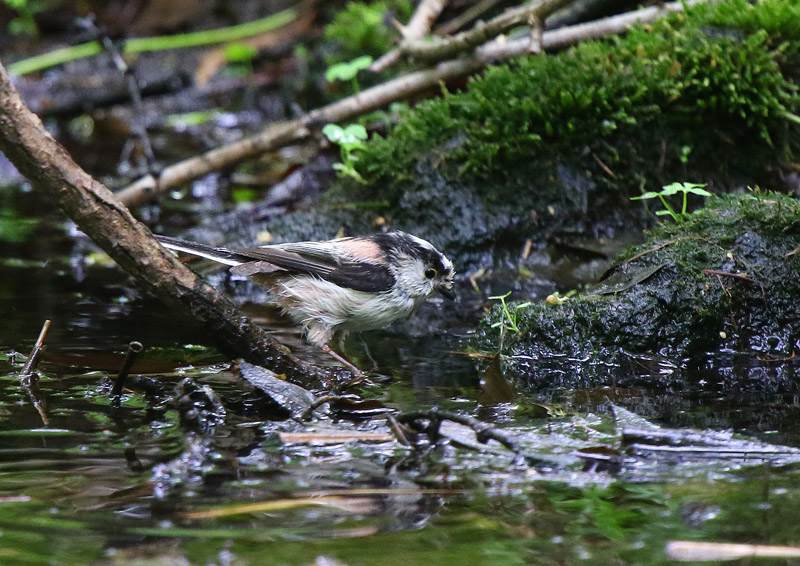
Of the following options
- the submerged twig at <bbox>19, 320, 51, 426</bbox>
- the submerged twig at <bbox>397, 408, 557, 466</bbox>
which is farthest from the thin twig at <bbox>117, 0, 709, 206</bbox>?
the submerged twig at <bbox>397, 408, 557, 466</bbox>

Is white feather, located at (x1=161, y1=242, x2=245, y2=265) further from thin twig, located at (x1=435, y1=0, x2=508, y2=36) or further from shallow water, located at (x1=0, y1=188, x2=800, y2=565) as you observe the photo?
thin twig, located at (x1=435, y1=0, x2=508, y2=36)

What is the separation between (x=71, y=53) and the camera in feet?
39.1

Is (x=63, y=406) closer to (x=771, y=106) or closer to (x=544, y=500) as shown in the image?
(x=544, y=500)

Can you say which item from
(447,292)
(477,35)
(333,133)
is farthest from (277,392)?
(477,35)

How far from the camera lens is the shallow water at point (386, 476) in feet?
8.37

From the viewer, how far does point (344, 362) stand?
4773mm

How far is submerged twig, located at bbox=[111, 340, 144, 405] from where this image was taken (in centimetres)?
368

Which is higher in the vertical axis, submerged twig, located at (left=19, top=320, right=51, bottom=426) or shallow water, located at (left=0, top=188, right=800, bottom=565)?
submerged twig, located at (left=19, top=320, right=51, bottom=426)

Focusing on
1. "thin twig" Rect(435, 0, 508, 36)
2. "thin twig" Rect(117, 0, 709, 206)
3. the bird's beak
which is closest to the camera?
the bird's beak

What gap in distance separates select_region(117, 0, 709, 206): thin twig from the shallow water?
2895 millimetres

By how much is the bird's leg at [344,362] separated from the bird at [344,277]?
0.03 feet

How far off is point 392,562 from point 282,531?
392mm

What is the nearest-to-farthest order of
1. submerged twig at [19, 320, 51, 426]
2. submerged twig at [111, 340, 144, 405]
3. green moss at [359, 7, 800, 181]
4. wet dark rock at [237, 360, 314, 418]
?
submerged twig at [111, 340, 144, 405] → wet dark rock at [237, 360, 314, 418] → submerged twig at [19, 320, 51, 426] → green moss at [359, 7, 800, 181]

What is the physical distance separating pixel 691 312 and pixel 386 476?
2.49m
